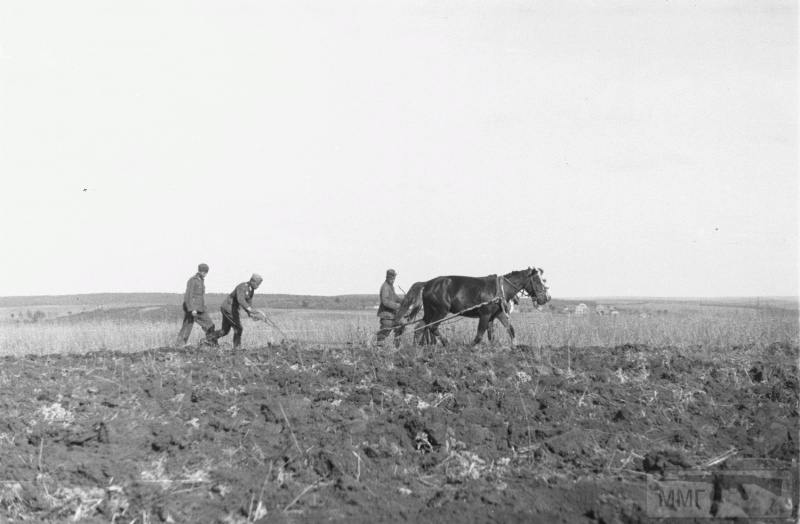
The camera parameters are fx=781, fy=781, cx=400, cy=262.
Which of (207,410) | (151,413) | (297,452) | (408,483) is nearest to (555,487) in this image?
(408,483)

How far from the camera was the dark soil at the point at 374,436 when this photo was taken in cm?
604

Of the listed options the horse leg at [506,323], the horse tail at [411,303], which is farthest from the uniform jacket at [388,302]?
the horse leg at [506,323]

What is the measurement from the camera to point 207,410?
26.0 feet

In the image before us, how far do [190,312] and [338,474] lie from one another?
7413 millimetres

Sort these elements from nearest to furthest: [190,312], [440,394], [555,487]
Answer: [555,487] → [440,394] → [190,312]

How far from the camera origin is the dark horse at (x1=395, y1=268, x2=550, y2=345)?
44.3 ft

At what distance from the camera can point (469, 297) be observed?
13562 mm

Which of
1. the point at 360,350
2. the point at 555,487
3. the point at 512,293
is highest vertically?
the point at 512,293

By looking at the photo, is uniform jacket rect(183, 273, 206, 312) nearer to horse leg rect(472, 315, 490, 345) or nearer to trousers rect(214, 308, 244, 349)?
trousers rect(214, 308, 244, 349)

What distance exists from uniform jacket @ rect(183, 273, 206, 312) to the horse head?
5.59 m

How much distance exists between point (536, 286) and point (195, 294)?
19.3ft

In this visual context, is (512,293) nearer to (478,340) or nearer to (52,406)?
(478,340)

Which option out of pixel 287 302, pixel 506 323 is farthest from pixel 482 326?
pixel 287 302

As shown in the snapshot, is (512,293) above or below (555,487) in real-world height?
above
